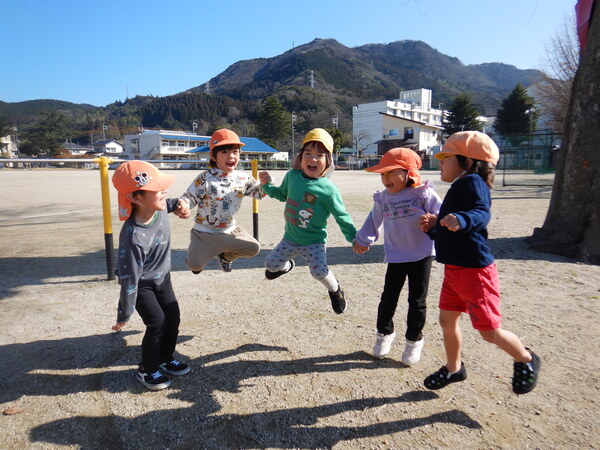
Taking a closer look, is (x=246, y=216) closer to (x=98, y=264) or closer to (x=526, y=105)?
(x=98, y=264)

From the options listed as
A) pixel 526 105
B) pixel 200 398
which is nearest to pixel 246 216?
pixel 200 398

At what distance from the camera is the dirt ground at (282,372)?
2078 millimetres

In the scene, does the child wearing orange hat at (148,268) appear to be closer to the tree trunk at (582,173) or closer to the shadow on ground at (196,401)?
the shadow on ground at (196,401)

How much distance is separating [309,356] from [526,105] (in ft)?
200

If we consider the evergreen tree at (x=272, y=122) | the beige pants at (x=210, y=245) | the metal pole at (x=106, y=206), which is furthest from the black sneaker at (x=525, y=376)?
the evergreen tree at (x=272, y=122)

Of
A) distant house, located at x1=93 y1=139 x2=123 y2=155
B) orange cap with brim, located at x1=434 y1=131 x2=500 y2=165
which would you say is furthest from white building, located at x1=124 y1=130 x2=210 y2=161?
orange cap with brim, located at x1=434 y1=131 x2=500 y2=165

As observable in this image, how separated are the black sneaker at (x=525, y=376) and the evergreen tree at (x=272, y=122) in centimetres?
7531

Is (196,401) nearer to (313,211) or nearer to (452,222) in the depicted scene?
(313,211)

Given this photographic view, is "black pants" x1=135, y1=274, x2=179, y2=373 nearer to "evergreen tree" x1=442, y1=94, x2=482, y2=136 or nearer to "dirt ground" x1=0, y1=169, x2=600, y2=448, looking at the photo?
"dirt ground" x1=0, y1=169, x2=600, y2=448

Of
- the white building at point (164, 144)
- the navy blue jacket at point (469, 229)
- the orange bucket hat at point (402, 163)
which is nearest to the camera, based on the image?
the navy blue jacket at point (469, 229)

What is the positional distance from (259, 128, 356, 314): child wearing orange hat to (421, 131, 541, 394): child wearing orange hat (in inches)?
36.3

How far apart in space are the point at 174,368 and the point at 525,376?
86.9 inches

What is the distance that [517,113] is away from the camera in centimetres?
5388

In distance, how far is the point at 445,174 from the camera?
2369 millimetres
